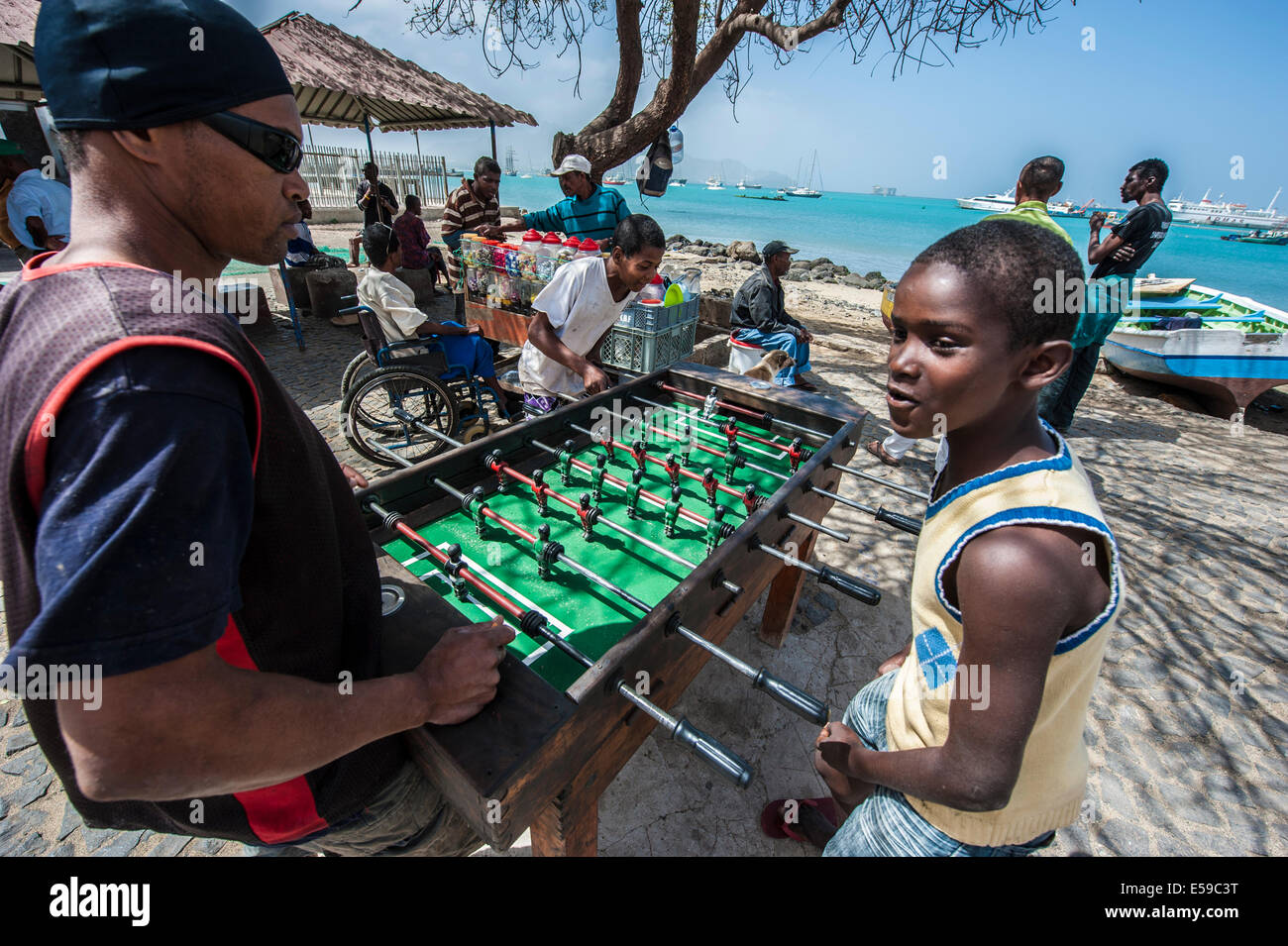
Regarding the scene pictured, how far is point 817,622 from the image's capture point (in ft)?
11.8

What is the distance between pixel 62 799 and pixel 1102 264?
28.0 ft

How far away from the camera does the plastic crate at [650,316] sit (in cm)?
521

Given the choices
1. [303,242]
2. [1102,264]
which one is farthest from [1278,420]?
[303,242]

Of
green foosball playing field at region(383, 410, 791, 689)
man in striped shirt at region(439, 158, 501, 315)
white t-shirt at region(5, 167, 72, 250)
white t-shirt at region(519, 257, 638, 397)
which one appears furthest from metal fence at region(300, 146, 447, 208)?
green foosball playing field at region(383, 410, 791, 689)

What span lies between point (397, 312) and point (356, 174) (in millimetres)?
16737

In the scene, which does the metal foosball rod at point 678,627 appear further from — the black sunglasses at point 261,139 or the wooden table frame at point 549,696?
the black sunglasses at point 261,139

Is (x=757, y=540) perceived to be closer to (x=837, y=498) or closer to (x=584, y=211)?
(x=837, y=498)

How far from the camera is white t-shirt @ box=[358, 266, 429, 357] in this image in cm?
480

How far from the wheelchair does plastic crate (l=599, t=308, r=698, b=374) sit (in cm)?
145

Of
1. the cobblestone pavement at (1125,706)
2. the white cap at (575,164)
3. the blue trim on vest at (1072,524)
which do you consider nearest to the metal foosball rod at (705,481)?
the blue trim on vest at (1072,524)

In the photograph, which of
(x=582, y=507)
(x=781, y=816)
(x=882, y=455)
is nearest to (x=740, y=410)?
(x=582, y=507)

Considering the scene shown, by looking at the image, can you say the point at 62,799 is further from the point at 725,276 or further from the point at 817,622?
the point at 725,276

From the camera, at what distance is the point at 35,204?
17.1 ft

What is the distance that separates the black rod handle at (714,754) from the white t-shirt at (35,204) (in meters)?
7.42
